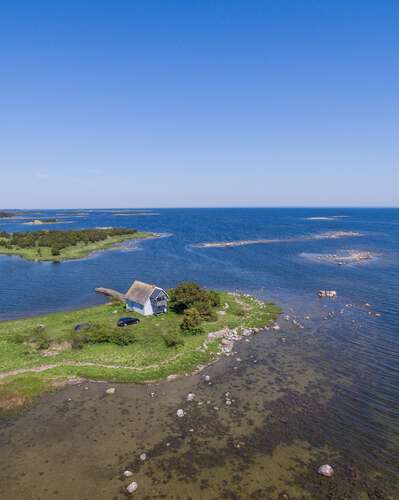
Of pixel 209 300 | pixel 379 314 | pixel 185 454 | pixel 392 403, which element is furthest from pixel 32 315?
pixel 379 314

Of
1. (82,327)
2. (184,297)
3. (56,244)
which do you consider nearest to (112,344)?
(82,327)

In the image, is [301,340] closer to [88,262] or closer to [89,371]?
[89,371]

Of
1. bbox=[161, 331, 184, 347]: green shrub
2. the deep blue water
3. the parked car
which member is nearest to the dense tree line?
the deep blue water

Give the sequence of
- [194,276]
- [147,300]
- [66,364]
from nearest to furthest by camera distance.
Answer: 1. [66,364]
2. [147,300]
3. [194,276]

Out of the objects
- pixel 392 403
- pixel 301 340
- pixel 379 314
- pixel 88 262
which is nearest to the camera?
pixel 392 403

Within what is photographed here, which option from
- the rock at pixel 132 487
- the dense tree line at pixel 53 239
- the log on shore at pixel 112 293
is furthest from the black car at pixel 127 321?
the dense tree line at pixel 53 239

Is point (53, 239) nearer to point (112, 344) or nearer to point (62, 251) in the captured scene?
point (62, 251)
